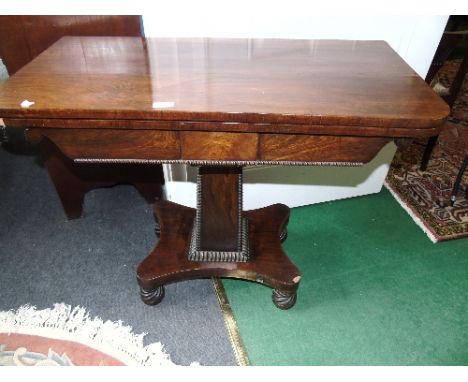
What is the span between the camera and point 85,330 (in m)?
1.20

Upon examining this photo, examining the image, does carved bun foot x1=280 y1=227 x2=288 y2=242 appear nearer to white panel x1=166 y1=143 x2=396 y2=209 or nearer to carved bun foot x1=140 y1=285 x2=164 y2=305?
white panel x1=166 y1=143 x2=396 y2=209

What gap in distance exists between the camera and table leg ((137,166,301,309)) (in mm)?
1162

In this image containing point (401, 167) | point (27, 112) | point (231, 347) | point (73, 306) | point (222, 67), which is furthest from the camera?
point (401, 167)

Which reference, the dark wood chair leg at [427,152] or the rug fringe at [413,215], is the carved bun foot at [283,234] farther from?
the dark wood chair leg at [427,152]

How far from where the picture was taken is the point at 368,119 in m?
0.71

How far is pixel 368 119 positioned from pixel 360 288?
2.84 feet

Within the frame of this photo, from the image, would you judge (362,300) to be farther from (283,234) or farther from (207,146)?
(207,146)

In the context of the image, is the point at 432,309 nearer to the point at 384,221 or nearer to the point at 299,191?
the point at 384,221

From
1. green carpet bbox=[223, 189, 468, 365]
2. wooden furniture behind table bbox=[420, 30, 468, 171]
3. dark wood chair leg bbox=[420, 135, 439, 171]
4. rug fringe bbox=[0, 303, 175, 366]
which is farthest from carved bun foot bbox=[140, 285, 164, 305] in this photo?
dark wood chair leg bbox=[420, 135, 439, 171]

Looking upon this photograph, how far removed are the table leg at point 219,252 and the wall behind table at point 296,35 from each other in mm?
272

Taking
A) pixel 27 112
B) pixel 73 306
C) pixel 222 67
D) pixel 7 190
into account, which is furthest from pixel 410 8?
pixel 7 190

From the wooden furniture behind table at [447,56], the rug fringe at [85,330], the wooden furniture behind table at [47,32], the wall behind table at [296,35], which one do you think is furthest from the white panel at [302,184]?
the rug fringe at [85,330]

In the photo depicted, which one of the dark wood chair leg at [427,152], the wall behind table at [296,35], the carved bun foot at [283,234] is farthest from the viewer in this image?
the dark wood chair leg at [427,152]

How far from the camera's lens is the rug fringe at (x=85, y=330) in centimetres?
114
